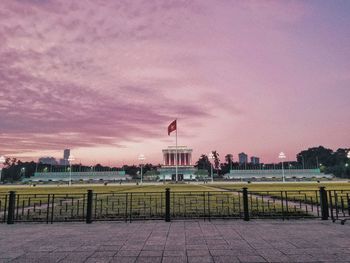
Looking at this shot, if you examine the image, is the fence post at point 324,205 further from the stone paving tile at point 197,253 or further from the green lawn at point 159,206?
the stone paving tile at point 197,253

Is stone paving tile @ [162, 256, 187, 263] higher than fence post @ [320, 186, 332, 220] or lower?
lower

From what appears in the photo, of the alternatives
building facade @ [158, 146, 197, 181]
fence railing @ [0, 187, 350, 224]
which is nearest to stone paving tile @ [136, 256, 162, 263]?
fence railing @ [0, 187, 350, 224]

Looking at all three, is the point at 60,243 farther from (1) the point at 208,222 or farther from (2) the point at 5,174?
(2) the point at 5,174

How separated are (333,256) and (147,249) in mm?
4500

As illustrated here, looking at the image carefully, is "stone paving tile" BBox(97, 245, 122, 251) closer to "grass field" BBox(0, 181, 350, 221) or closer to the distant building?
"grass field" BBox(0, 181, 350, 221)

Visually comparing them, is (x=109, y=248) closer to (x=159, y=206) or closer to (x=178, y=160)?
(x=159, y=206)

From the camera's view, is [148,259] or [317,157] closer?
[148,259]

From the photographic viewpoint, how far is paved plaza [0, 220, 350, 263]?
6.93m

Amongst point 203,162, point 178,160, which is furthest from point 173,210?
point 203,162

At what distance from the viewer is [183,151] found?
516 ft

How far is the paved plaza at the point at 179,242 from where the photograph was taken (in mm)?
6930

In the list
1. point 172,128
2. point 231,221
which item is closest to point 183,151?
point 172,128

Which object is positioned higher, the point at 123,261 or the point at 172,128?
the point at 172,128

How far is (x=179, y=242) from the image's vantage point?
27.9ft
